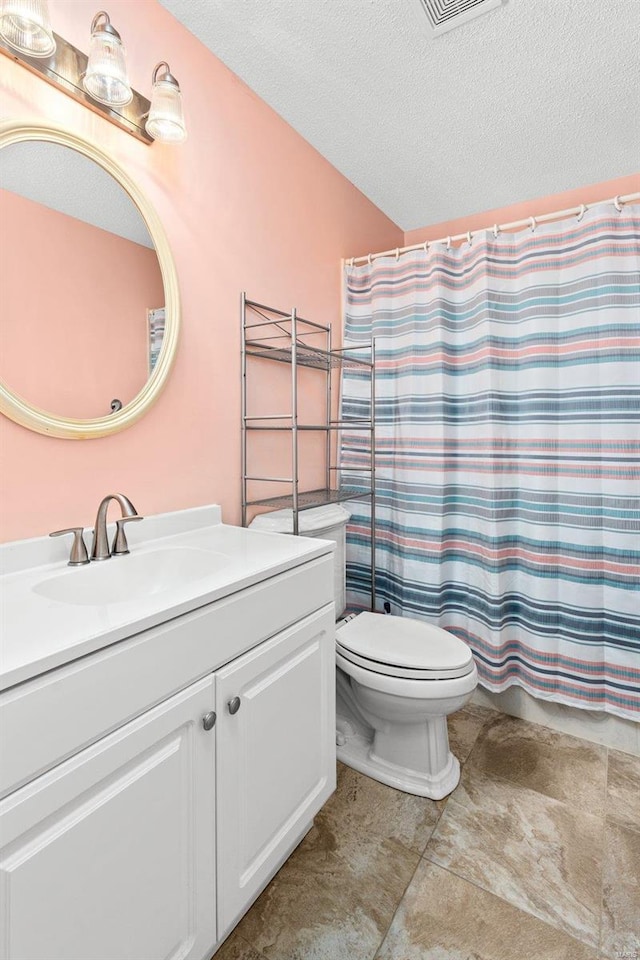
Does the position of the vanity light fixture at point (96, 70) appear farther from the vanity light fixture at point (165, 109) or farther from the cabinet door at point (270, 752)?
the cabinet door at point (270, 752)

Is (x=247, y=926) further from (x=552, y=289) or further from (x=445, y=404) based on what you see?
(x=552, y=289)

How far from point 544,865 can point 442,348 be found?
177cm

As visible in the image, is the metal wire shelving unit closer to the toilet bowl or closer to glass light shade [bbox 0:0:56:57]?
the toilet bowl

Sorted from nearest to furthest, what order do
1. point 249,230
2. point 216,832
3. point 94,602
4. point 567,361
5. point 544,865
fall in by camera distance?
point 216,832, point 94,602, point 544,865, point 249,230, point 567,361

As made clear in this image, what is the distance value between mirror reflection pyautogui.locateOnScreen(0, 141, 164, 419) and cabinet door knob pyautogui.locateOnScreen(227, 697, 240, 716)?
783mm

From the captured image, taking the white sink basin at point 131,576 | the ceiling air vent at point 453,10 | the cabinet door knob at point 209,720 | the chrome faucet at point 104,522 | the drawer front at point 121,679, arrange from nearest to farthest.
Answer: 1. the drawer front at point 121,679
2. the cabinet door knob at point 209,720
3. the white sink basin at point 131,576
4. the chrome faucet at point 104,522
5. the ceiling air vent at point 453,10

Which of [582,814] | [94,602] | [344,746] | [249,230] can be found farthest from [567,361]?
[94,602]

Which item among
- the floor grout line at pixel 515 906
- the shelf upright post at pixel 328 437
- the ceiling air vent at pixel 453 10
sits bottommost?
the floor grout line at pixel 515 906

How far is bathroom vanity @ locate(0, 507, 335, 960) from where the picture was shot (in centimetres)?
67

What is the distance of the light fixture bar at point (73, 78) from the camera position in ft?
3.48

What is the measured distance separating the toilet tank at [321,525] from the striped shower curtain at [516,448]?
38 centimetres

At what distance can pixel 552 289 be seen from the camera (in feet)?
5.98

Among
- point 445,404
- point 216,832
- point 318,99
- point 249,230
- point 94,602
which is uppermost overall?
point 318,99

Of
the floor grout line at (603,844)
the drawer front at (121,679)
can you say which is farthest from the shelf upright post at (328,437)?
the floor grout line at (603,844)
